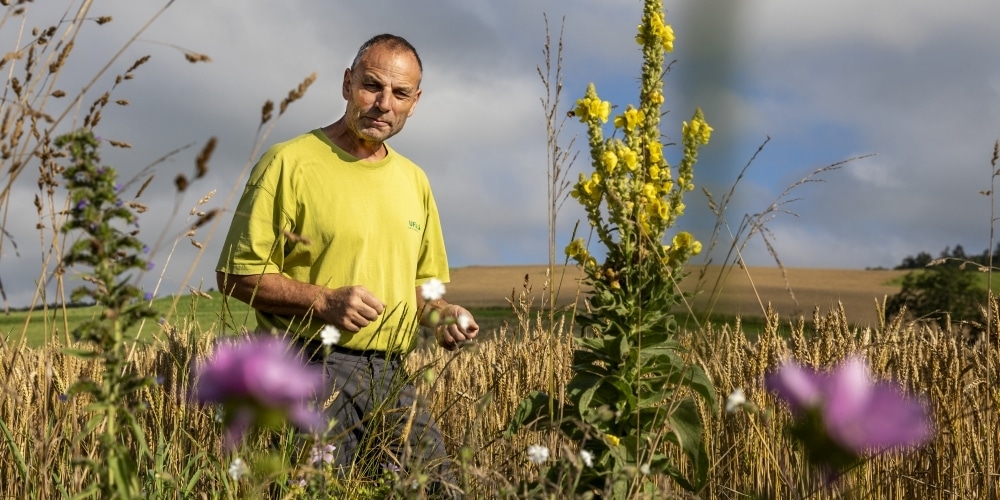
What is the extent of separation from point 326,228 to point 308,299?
0.36 m

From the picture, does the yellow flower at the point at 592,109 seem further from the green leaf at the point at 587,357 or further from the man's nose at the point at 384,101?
the man's nose at the point at 384,101

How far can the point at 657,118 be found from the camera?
2930mm

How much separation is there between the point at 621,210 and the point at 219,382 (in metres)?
1.65

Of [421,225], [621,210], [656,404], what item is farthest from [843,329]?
[421,225]

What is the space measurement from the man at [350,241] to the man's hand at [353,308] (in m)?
0.01

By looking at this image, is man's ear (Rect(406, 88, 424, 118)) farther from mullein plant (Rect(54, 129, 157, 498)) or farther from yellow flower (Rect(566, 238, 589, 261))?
mullein plant (Rect(54, 129, 157, 498))

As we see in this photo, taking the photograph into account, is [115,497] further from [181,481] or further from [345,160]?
[345,160]

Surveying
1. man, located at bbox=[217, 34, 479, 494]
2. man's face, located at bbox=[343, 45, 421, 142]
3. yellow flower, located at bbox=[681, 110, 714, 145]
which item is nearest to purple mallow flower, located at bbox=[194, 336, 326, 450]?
man, located at bbox=[217, 34, 479, 494]

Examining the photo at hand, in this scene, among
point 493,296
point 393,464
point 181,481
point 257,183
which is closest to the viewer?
point 181,481

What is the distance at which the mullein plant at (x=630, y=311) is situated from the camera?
107 inches

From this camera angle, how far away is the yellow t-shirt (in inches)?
132

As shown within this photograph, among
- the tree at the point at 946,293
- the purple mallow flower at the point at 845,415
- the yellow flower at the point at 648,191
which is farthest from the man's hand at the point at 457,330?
the tree at the point at 946,293

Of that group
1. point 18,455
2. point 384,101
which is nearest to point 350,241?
point 384,101

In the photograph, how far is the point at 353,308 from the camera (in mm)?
2949
